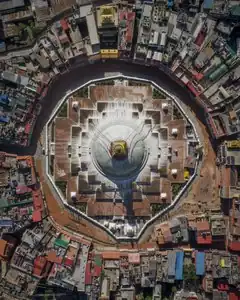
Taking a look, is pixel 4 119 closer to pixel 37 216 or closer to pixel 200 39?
pixel 37 216

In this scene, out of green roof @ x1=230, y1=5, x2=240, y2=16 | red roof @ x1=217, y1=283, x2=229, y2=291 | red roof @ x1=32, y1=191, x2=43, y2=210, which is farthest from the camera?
green roof @ x1=230, y1=5, x2=240, y2=16

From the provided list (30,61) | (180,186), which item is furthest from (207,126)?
(30,61)

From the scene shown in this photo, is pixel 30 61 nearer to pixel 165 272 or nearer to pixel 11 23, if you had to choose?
pixel 11 23

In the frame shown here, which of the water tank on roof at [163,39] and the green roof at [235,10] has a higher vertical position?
the green roof at [235,10]

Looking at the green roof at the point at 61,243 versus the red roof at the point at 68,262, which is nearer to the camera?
the red roof at the point at 68,262

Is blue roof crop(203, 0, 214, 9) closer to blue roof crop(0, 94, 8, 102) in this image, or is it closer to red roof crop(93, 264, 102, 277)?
blue roof crop(0, 94, 8, 102)

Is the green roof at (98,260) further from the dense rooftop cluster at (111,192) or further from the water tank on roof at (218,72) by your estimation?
the water tank on roof at (218,72)

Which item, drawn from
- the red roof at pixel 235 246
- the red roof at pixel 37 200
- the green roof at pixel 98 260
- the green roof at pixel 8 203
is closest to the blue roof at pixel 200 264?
the red roof at pixel 235 246

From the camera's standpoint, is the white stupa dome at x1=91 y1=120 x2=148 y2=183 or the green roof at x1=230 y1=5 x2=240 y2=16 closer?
the white stupa dome at x1=91 y1=120 x2=148 y2=183

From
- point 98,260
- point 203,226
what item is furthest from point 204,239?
point 98,260

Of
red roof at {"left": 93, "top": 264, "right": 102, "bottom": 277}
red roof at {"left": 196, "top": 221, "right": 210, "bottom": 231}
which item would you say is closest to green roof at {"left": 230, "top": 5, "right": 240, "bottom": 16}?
red roof at {"left": 196, "top": 221, "right": 210, "bottom": 231}

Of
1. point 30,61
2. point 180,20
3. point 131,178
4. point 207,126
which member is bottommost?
point 131,178
